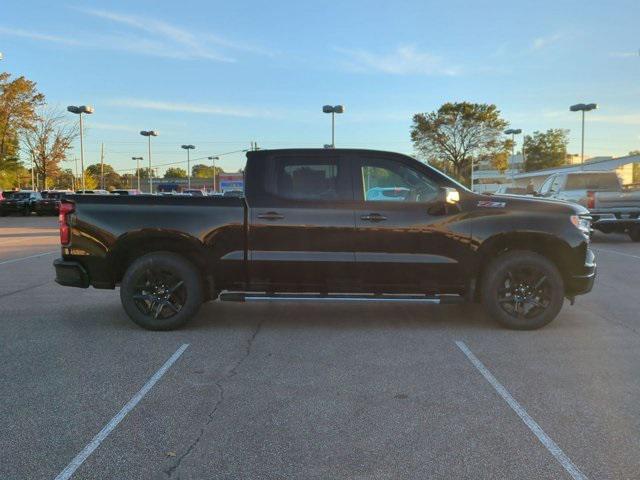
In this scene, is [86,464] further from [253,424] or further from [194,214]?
[194,214]

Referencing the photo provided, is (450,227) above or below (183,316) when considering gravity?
above

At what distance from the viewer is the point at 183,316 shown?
6.24 m

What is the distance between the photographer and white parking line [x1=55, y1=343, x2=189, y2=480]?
3221 mm

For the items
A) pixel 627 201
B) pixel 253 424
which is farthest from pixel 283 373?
pixel 627 201

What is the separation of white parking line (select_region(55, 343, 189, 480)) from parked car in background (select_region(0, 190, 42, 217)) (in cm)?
3620

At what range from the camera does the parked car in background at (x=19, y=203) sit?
36.5m

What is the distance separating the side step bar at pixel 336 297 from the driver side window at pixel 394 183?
1079 millimetres

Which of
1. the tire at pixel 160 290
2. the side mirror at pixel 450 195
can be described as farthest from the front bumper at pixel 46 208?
the side mirror at pixel 450 195

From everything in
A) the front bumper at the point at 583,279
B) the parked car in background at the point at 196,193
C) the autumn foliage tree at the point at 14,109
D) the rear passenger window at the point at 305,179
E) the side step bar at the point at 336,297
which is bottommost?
the side step bar at the point at 336,297

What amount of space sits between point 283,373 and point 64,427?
1.78 meters

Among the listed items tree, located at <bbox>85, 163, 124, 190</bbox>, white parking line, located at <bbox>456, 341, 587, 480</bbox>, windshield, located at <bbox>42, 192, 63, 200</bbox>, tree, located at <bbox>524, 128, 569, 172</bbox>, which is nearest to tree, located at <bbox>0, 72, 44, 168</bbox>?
windshield, located at <bbox>42, 192, 63, 200</bbox>

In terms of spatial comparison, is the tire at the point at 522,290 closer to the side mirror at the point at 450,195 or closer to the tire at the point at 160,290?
the side mirror at the point at 450,195

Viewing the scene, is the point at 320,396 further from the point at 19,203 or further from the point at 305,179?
the point at 19,203

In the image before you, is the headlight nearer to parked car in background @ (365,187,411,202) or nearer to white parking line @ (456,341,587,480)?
parked car in background @ (365,187,411,202)
